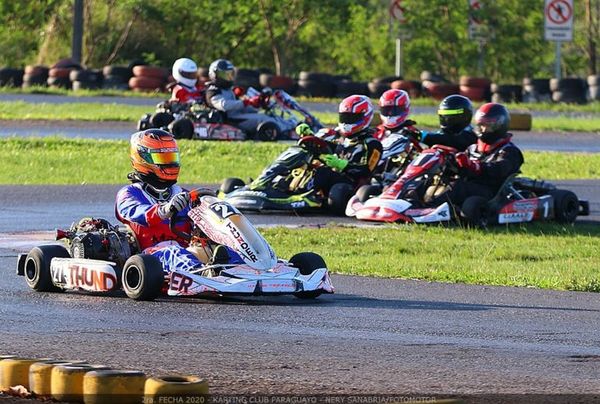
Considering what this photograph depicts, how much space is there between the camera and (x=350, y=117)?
15617mm

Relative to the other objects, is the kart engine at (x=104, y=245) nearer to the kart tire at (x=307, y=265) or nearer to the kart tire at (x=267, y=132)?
the kart tire at (x=307, y=265)

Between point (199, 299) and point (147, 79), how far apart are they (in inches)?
1052

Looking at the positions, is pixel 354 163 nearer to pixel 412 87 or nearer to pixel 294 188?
pixel 294 188

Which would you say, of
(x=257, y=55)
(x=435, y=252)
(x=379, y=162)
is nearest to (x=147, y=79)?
(x=257, y=55)

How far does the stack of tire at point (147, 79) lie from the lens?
35.3 m

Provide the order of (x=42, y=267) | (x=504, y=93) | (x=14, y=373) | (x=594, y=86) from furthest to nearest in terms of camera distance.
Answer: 1. (x=594, y=86)
2. (x=504, y=93)
3. (x=42, y=267)
4. (x=14, y=373)

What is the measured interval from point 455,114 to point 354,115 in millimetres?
1114

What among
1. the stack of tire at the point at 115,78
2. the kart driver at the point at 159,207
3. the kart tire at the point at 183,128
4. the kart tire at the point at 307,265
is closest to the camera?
the kart driver at the point at 159,207

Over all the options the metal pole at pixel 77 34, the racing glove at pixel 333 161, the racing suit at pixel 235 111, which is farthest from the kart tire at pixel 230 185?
the metal pole at pixel 77 34

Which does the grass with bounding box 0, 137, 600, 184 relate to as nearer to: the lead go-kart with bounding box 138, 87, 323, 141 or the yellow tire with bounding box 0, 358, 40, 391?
the lead go-kart with bounding box 138, 87, 323, 141

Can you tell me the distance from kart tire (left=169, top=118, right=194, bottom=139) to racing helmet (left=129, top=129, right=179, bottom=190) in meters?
13.9

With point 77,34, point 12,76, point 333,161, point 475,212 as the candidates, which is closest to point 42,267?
point 475,212

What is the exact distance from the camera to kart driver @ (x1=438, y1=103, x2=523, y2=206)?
1446 cm

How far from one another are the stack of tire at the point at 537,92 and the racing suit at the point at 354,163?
769 inches
